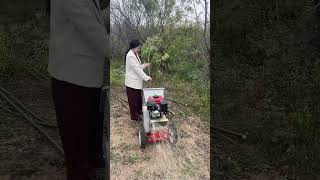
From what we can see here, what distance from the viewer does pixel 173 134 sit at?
10.0 feet

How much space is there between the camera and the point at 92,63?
9.05 ft

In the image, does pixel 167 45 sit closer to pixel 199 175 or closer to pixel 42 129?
pixel 199 175

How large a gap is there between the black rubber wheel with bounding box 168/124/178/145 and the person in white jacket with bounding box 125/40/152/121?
30cm

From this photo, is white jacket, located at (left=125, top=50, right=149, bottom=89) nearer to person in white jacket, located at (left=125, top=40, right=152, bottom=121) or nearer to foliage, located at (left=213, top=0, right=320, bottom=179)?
person in white jacket, located at (left=125, top=40, right=152, bottom=121)

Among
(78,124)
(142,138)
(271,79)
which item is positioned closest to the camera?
(78,124)

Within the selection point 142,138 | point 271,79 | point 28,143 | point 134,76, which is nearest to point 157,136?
point 142,138

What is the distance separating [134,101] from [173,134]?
1.25 ft

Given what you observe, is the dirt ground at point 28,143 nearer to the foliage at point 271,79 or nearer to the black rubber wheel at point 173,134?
the black rubber wheel at point 173,134

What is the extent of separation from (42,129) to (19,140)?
1.00ft

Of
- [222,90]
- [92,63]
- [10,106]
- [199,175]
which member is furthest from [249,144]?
[10,106]

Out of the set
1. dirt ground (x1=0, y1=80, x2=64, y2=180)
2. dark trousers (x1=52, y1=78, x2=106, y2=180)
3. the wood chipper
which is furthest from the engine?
dirt ground (x1=0, y1=80, x2=64, y2=180)

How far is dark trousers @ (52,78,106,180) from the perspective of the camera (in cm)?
285

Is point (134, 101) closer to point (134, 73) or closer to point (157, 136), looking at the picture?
point (134, 73)

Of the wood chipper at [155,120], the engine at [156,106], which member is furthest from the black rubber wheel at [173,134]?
the engine at [156,106]
